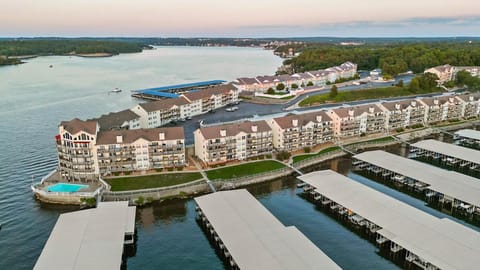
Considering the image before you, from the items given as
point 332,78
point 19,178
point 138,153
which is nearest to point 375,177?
point 138,153

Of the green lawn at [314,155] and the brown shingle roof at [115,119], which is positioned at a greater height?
the brown shingle roof at [115,119]

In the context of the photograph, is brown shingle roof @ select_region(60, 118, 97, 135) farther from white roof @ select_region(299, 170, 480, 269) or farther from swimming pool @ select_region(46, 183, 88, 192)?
white roof @ select_region(299, 170, 480, 269)

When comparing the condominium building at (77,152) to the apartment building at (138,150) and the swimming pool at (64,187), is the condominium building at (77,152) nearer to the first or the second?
the apartment building at (138,150)

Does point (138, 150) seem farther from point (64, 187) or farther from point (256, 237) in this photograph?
point (256, 237)

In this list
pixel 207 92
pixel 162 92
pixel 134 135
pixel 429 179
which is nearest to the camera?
pixel 429 179

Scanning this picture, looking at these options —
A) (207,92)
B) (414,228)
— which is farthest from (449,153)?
(207,92)

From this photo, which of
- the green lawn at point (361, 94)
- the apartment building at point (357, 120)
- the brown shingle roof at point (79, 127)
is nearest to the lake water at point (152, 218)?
the apartment building at point (357, 120)
